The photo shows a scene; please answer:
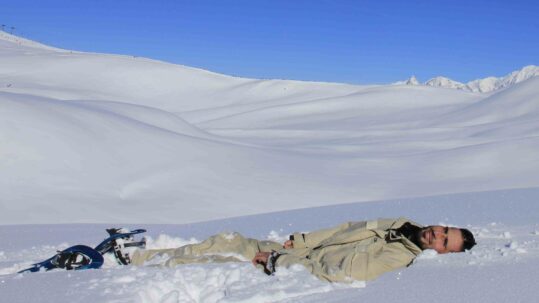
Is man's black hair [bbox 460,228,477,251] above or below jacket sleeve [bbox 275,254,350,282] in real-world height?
above

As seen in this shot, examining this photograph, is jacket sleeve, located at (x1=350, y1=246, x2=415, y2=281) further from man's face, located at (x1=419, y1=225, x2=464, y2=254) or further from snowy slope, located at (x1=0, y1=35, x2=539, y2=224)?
snowy slope, located at (x1=0, y1=35, x2=539, y2=224)

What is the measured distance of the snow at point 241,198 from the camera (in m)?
2.95

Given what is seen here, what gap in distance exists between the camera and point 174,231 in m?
5.53

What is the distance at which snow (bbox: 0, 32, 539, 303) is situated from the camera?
2.95 meters

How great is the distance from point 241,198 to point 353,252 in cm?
437

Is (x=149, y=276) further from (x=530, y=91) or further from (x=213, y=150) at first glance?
(x=530, y=91)

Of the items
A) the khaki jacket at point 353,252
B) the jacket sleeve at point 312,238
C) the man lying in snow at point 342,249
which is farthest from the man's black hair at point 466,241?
the jacket sleeve at point 312,238

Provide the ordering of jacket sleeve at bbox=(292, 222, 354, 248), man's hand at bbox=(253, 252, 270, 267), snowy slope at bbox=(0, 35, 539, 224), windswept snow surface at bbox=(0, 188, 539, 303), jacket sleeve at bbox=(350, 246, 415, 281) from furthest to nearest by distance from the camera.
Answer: snowy slope at bbox=(0, 35, 539, 224) < jacket sleeve at bbox=(292, 222, 354, 248) < man's hand at bbox=(253, 252, 270, 267) < jacket sleeve at bbox=(350, 246, 415, 281) < windswept snow surface at bbox=(0, 188, 539, 303)

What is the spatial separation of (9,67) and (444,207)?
31836mm

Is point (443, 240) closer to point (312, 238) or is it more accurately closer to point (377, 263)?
point (377, 263)

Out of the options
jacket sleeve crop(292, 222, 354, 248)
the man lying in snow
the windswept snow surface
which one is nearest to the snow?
the windswept snow surface

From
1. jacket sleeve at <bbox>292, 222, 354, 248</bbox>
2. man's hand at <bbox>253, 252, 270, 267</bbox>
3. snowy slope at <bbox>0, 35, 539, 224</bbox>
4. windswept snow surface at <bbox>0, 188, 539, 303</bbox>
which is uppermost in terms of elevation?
snowy slope at <bbox>0, 35, 539, 224</bbox>

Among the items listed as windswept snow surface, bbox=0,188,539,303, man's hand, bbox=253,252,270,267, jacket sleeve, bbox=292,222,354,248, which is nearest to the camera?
windswept snow surface, bbox=0,188,539,303

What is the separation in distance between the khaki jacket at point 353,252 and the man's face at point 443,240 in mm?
110
